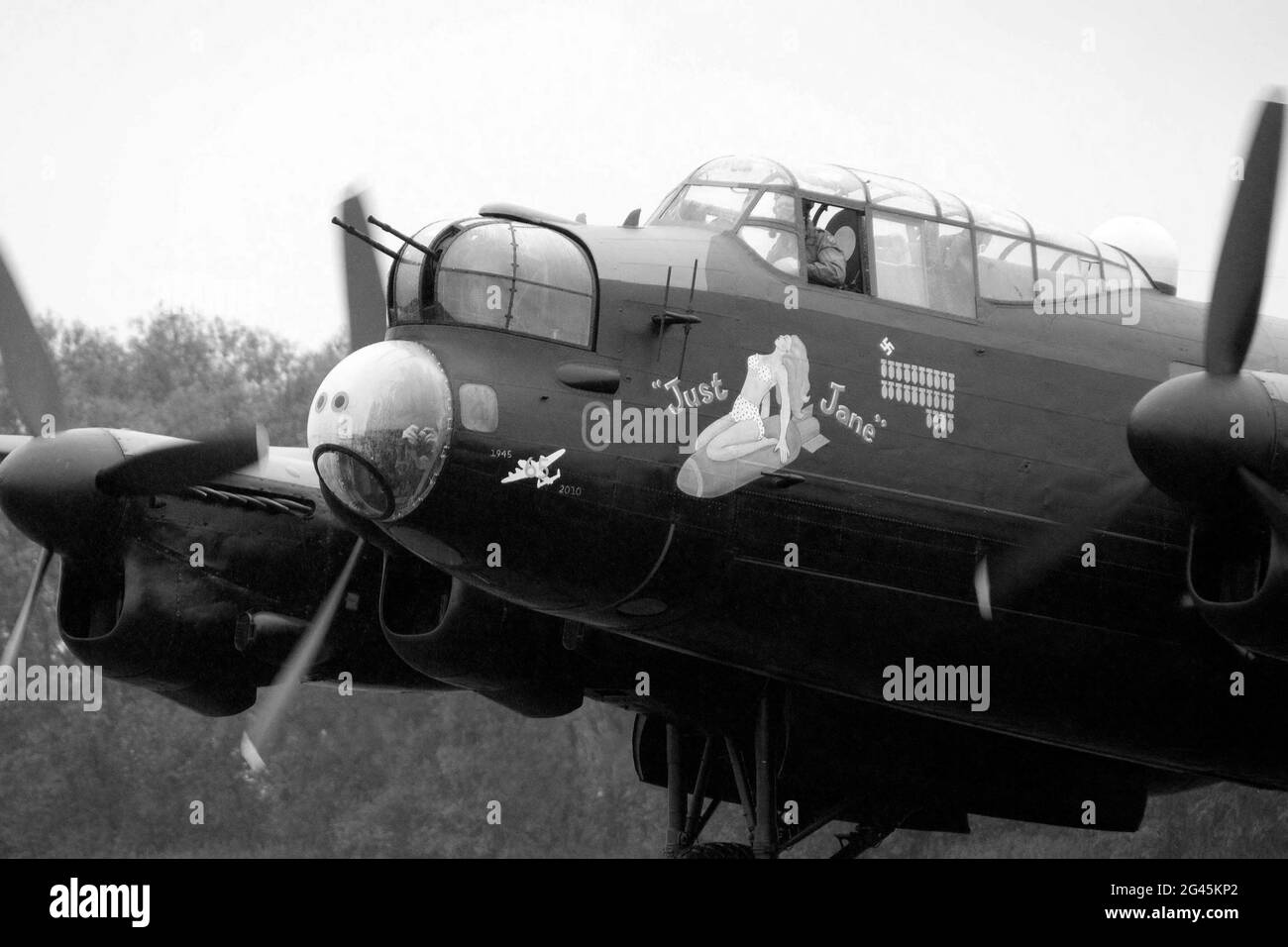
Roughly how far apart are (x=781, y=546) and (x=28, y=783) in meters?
29.9

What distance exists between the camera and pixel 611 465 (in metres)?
12.1

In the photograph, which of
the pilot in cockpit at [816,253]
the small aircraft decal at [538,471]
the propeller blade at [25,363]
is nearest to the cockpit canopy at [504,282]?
the small aircraft decal at [538,471]

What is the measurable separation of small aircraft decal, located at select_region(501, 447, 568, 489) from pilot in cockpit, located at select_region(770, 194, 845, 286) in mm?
2427

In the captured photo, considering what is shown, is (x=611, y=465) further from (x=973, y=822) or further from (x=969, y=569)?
(x=973, y=822)

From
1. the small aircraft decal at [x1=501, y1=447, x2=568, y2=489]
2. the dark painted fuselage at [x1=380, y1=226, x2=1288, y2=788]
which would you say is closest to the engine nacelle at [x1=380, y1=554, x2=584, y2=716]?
the dark painted fuselage at [x1=380, y1=226, x2=1288, y2=788]

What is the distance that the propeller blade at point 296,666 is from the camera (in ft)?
48.6

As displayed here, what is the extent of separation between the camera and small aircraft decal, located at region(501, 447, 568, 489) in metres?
11.9

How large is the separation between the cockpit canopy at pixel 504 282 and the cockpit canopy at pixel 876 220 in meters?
1.58

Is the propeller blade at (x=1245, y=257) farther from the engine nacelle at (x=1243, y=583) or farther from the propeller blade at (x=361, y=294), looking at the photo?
the propeller blade at (x=361, y=294)

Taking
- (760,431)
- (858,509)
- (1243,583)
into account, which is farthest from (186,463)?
(1243,583)

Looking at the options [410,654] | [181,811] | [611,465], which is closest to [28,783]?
[181,811]

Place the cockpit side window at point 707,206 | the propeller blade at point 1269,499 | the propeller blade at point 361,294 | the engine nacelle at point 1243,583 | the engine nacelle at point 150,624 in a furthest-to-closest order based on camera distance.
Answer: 1. the propeller blade at point 361,294
2. the engine nacelle at point 150,624
3. the cockpit side window at point 707,206
4. the engine nacelle at point 1243,583
5. the propeller blade at point 1269,499
